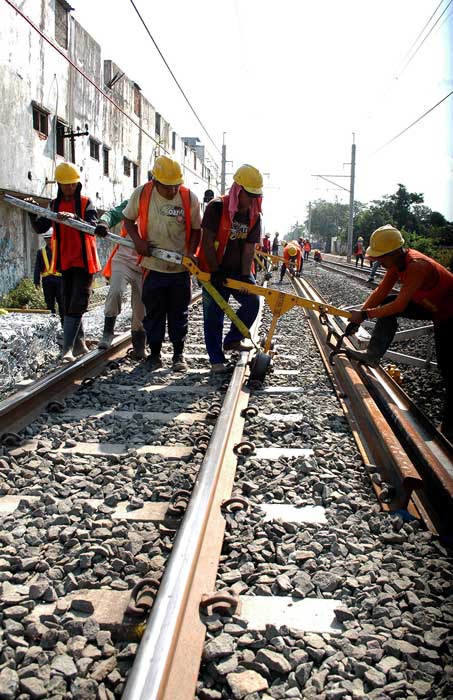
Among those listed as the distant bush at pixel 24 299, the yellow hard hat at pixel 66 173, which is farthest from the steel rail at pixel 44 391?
the distant bush at pixel 24 299

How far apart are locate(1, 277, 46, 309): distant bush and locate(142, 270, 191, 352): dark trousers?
360 inches

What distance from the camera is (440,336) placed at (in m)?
5.14

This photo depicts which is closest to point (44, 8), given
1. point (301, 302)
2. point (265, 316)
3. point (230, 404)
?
point (265, 316)

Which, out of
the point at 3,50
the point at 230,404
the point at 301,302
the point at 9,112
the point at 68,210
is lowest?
the point at 230,404

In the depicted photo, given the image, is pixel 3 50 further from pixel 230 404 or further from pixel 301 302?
pixel 230 404

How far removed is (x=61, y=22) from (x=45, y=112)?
2.87m

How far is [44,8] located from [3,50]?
10.2 feet

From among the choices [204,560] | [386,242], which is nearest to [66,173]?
[386,242]

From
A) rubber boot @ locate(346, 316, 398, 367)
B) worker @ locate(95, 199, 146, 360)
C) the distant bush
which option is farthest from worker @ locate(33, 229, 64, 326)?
the distant bush

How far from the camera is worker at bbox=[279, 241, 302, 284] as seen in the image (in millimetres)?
20169

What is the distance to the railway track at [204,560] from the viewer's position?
186 centimetres

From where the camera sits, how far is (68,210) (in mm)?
5816

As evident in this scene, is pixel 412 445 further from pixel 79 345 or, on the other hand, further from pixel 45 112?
pixel 45 112

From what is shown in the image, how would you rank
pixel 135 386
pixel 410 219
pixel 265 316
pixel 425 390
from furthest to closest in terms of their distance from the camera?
pixel 410 219 < pixel 265 316 < pixel 425 390 < pixel 135 386
